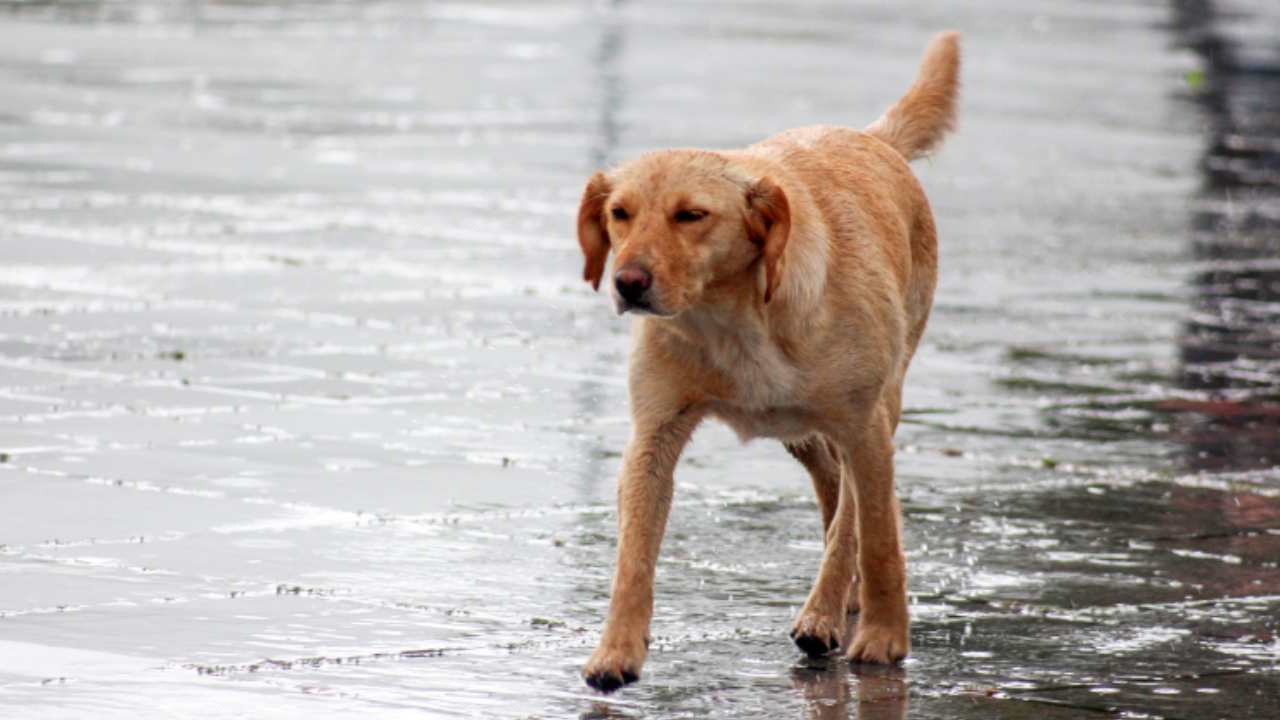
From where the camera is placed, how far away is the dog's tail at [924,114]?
30.6 ft

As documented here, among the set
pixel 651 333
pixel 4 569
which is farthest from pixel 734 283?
pixel 4 569

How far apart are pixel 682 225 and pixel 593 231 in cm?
35

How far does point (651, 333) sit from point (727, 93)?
19.9 m

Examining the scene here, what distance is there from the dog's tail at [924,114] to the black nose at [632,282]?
8.41 ft

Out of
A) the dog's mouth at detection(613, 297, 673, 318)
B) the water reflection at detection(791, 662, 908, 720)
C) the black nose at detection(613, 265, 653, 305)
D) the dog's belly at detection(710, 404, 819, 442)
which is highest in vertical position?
the black nose at detection(613, 265, 653, 305)

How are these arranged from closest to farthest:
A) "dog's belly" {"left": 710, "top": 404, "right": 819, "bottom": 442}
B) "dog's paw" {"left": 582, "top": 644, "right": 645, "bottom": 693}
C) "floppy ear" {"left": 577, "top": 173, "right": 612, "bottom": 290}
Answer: "dog's paw" {"left": 582, "top": 644, "right": 645, "bottom": 693} < "floppy ear" {"left": 577, "top": 173, "right": 612, "bottom": 290} < "dog's belly" {"left": 710, "top": 404, "right": 819, "bottom": 442}

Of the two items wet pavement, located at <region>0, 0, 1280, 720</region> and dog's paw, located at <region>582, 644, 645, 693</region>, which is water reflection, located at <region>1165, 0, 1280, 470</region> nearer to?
wet pavement, located at <region>0, 0, 1280, 720</region>

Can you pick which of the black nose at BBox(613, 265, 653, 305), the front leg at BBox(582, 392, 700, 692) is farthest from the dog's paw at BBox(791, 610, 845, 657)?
the black nose at BBox(613, 265, 653, 305)

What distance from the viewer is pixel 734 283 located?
7199 millimetres

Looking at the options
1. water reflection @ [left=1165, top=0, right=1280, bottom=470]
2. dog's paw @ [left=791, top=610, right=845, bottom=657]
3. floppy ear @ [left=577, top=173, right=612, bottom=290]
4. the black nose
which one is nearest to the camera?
the black nose

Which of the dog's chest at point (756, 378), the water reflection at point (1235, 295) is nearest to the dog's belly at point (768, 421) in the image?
the dog's chest at point (756, 378)

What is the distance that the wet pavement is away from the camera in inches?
285

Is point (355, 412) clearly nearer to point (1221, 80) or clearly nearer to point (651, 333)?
point (651, 333)

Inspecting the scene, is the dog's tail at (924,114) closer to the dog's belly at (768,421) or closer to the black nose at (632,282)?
the dog's belly at (768,421)
